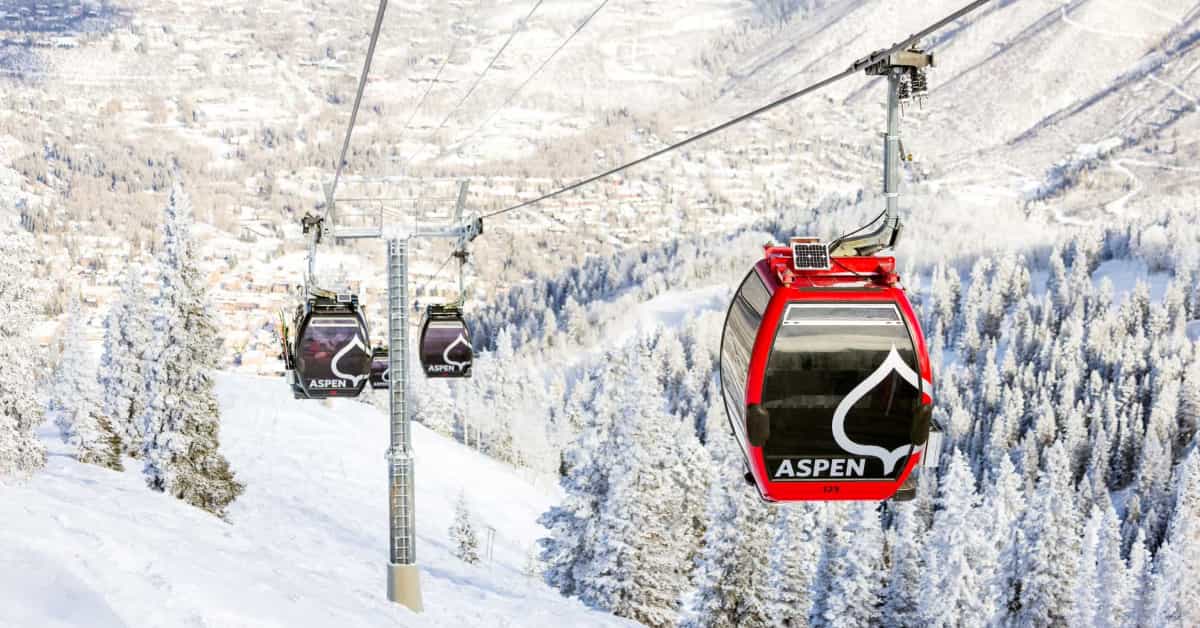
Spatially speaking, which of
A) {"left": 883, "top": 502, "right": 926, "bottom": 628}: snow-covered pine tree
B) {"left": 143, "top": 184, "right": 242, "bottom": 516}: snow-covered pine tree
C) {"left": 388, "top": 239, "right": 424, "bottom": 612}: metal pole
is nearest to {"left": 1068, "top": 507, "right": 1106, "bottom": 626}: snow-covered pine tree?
{"left": 883, "top": 502, "right": 926, "bottom": 628}: snow-covered pine tree

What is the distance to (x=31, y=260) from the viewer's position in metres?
26.0

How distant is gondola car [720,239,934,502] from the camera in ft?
26.7

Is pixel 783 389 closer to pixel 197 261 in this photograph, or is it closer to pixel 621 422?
pixel 197 261

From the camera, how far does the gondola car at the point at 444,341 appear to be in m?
25.6

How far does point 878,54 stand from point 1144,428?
130 m

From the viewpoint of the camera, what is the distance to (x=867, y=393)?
830 centimetres

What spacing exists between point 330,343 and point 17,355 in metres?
9.82

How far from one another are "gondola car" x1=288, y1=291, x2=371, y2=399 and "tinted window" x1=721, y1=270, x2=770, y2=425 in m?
12.4

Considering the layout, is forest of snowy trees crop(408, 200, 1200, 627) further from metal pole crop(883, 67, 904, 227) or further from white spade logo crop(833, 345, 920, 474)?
metal pole crop(883, 67, 904, 227)

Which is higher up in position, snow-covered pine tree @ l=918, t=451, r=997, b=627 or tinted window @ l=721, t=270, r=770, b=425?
tinted window @ l=721, t=270, r=770, b=425

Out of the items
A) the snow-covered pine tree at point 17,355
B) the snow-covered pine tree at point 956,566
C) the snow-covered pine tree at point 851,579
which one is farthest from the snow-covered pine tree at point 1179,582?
the snow-covered pine tree at point 17,355

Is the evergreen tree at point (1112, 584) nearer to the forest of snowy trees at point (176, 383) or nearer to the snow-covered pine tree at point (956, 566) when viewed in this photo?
the snow-covered pine tree at point (956, 566)

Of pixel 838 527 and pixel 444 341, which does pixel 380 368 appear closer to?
pixel 444 341

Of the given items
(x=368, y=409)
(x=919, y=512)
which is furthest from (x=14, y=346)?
(x=919, y=512)
